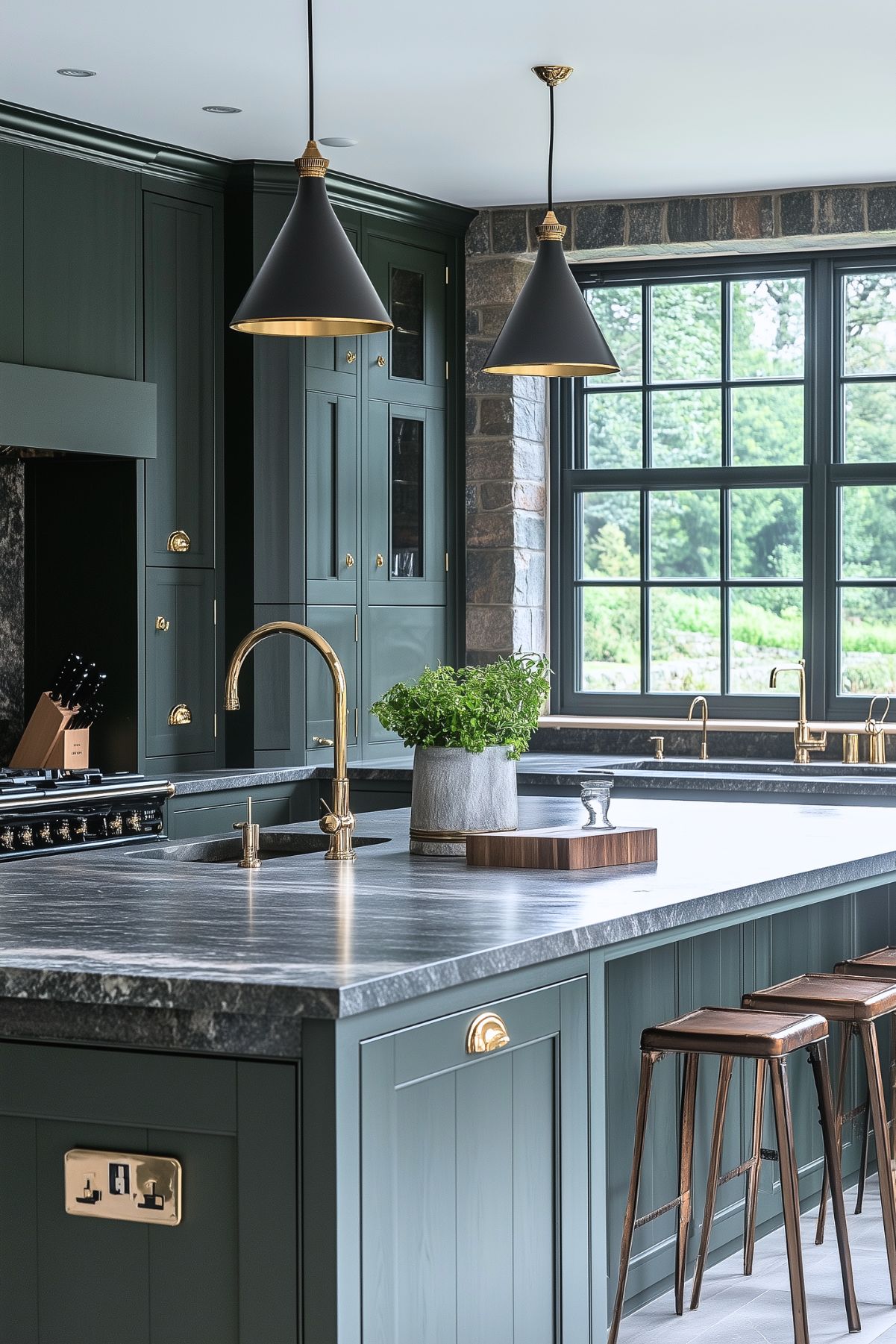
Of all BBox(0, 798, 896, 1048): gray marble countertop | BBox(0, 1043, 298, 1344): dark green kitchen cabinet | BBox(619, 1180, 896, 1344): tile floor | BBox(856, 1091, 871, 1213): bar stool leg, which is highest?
BBox(0, 798, 896, 1048): gray marble countertop

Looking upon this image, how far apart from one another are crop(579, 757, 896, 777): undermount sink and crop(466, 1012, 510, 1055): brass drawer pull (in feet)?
10.7

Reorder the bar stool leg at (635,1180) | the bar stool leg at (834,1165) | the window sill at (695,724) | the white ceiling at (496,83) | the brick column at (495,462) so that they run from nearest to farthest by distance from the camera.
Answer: the bar stool leg at (635,1180)
the bar stool leg at (834,1165)
the white ceiling at (496,83)
the window sill at (695,724)
the brick column at (495,462)

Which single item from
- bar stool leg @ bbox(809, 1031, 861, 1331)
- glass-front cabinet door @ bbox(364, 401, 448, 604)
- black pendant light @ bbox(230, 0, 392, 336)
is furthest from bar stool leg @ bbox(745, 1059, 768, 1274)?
glass-front cabinet door @ bbox(364, 401, 448, 604)

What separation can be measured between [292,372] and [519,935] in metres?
3.87

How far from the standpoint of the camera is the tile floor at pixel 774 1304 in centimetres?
345

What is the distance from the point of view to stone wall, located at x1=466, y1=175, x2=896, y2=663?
6.55 m

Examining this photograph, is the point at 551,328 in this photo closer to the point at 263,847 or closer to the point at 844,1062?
the point at 263,847

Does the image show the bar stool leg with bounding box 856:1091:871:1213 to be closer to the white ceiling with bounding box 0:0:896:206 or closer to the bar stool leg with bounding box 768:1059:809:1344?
the bar stool leg with bounding box 768:1059:809:1344

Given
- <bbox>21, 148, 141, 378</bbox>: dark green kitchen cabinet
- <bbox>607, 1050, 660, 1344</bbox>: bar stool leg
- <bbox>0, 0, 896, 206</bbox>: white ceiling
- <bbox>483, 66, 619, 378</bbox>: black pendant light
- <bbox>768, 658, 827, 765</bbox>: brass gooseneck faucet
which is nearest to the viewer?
<bbox>607, 1050, 660, 1344</bbox>: bar stool leg

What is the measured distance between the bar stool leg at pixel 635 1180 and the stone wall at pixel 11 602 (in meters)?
3.09

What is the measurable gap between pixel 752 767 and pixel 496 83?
2.37 meters

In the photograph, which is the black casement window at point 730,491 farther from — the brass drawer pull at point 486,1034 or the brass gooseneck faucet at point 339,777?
the brass drawer pull at point 486,1034

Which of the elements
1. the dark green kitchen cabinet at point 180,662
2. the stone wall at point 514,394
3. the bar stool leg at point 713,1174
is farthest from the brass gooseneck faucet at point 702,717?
the bar stool leg at point 713,1174

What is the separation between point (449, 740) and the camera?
139 inches
